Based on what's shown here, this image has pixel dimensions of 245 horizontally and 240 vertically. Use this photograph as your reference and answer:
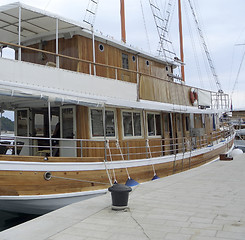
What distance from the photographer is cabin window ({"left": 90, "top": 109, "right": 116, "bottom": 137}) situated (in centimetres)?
910

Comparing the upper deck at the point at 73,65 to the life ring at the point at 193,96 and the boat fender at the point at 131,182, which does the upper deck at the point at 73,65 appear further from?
the boat fender at the point at 131,182

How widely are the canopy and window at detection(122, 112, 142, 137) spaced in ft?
11.1

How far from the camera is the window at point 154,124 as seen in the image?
37.9 feet

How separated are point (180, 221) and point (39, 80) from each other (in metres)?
5.08

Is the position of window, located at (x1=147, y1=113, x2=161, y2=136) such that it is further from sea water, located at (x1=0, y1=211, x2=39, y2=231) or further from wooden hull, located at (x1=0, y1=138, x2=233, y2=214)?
sea water, located at (x1=0, y1=211, x2=39, y2=231)

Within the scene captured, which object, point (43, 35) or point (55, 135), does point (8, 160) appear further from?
point (43, 35)

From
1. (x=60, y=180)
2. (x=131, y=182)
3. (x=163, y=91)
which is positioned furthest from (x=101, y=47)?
(x=60, y=180)

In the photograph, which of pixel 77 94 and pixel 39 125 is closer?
pixel 77 94

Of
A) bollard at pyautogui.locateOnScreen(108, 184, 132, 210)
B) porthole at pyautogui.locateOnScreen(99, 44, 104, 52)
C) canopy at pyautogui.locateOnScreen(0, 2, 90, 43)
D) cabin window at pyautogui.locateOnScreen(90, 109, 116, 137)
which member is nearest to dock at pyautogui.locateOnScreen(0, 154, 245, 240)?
bollard at pyautogui.locateOnScreen(108, 184, 132, 210)

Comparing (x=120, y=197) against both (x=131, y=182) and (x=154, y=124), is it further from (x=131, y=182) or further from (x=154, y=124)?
(x=154, y=124)

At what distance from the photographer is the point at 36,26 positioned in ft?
30.7

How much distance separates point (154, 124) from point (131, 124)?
1.64 m

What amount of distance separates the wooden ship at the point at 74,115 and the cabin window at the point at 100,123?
1.3 inches

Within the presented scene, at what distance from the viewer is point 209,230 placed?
4402mm
